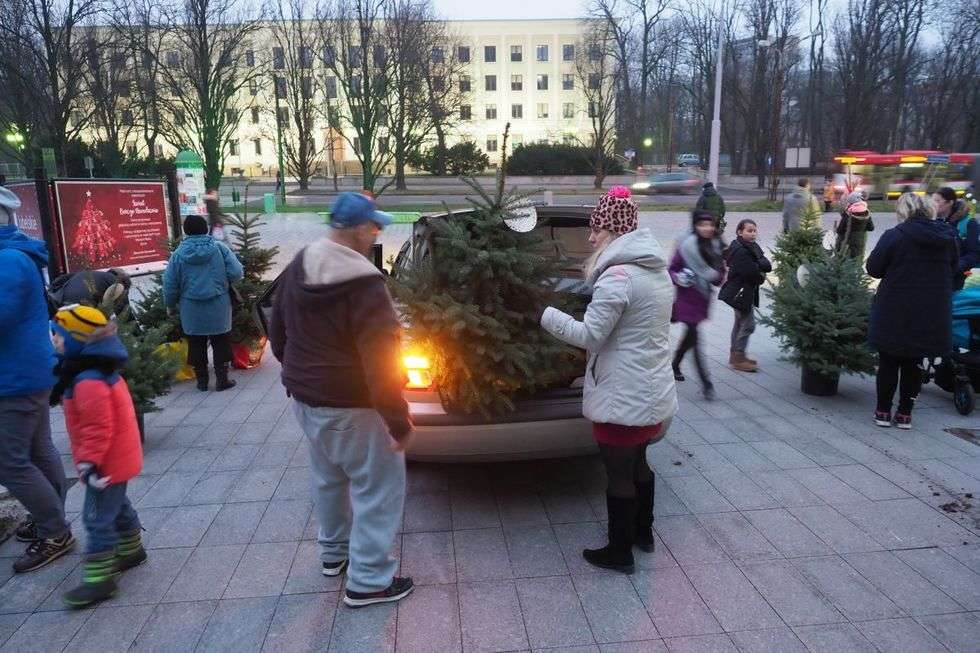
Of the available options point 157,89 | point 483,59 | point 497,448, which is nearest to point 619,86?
point 483,59

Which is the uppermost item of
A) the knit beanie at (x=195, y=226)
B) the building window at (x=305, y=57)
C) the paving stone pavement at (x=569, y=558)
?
the building window at (x=305, y=57)

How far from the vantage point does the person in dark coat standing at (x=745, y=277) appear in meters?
7.18

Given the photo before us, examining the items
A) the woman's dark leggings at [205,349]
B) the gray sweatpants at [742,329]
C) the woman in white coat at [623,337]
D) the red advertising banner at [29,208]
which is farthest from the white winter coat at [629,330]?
the red advertising banner at [29,208]

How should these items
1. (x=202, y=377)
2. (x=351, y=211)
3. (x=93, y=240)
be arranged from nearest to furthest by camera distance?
(x=351, y=211) < (x=202, y=377) < (x=93, y=240)

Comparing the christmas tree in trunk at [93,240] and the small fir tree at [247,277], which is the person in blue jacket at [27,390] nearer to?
the small fir tree at [247,277]

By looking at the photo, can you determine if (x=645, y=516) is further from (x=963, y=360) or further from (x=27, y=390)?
(x=963, y=360)

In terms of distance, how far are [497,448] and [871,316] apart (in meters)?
3.50

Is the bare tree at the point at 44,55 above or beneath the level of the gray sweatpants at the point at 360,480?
above

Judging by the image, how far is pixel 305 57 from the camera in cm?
4941

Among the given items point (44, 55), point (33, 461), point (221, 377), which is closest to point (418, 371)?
point (33, 461)

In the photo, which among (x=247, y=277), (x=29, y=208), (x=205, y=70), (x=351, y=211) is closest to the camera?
(x=351, y=211)

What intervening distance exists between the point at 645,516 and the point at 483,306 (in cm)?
144

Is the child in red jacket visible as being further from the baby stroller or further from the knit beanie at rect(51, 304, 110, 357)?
the baby stroller

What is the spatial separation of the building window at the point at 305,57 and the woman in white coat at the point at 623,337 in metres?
50.2
